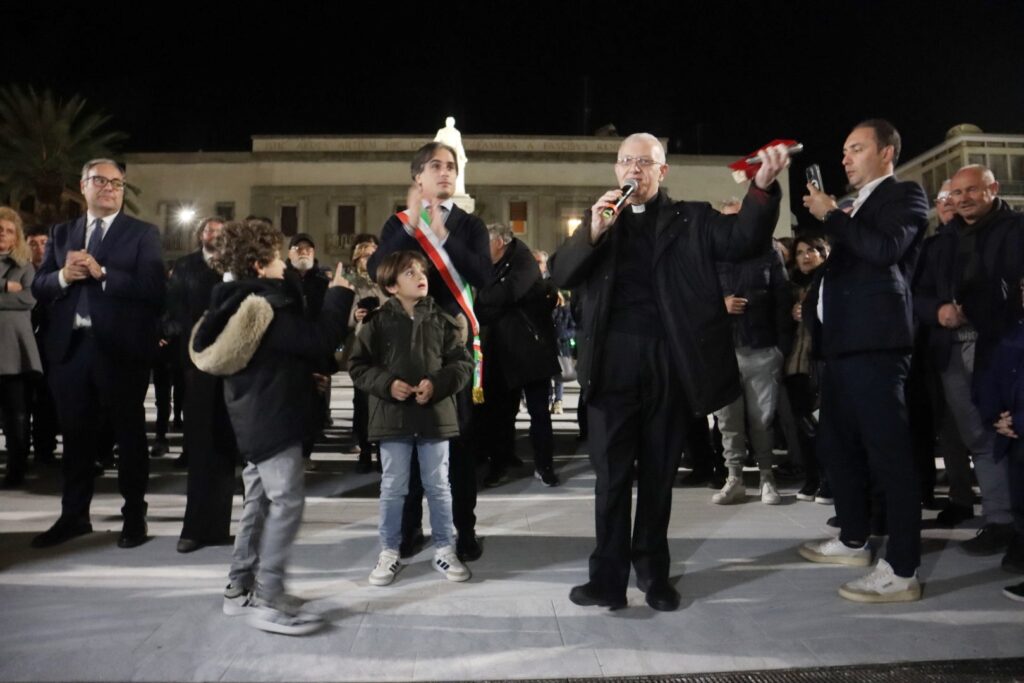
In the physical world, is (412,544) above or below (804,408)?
below

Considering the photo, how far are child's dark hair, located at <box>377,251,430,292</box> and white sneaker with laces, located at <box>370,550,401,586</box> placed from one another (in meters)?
1.44

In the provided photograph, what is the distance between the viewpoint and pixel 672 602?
3414 millimetres

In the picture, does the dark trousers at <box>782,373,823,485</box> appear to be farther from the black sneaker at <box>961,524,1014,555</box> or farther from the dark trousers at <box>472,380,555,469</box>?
the dark trousers at <box>472,380,555,469</box>

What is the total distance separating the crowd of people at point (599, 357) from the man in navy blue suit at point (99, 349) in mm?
17

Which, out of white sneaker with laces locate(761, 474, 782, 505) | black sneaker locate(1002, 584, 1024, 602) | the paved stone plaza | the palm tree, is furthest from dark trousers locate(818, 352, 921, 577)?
the palm tree

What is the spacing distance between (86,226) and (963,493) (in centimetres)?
618

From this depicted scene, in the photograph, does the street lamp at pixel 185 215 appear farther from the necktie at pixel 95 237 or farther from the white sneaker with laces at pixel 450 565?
the white sneaker with laces at pixel 450 565

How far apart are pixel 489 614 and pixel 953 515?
354 cm

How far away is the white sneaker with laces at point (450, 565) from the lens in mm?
3859

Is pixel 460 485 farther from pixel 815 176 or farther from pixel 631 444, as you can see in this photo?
pixel 815 176

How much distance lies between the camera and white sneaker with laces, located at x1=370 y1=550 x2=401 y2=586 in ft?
12.4

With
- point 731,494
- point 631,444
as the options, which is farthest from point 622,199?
point 731,494

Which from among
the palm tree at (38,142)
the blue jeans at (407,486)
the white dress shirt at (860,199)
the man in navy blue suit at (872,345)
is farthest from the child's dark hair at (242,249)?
the palm tree at (38,142)

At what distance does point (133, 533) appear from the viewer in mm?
4551
